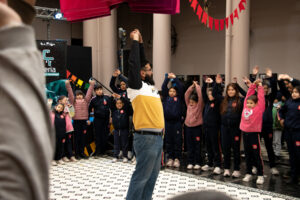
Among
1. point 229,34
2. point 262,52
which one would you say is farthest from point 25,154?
point 262,52

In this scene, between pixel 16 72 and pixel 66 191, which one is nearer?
pixel 16 72

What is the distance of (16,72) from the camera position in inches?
15.5

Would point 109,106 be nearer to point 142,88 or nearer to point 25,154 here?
point 142,88

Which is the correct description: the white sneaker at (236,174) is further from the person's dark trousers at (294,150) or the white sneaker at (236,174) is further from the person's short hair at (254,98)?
the person's short hair at (254,98)

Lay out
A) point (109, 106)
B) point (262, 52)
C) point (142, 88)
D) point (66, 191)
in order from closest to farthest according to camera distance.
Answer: point (142, 88) < point (66, 191) < point (109, 106) < point (262, 52)

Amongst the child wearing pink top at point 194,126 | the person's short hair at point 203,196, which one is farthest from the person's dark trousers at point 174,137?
the person's short hair at point 203,196

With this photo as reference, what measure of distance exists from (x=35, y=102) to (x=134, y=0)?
2051 millimetres

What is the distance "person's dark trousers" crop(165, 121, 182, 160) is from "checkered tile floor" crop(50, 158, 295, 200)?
65 centimetres

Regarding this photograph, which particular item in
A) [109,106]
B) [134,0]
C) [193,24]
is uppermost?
[193,24]

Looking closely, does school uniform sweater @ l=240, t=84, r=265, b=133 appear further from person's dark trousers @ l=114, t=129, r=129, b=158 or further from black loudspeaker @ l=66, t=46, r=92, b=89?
Answer: black loudspeaker @ l=66, t=46, r=92, b=89

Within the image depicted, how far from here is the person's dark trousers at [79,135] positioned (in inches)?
339

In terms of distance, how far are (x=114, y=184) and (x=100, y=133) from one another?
2.74 m

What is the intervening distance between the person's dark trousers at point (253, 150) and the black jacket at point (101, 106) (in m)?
3.69

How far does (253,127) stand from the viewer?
6277 mm
